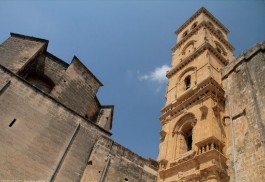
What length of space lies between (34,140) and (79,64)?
19.2ft

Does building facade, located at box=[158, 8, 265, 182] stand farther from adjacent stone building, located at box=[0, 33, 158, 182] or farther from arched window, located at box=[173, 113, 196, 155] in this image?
adjacent stone building, located at box=[0, 33, 158, 182]

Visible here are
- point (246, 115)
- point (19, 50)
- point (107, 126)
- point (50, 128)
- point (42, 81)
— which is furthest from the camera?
point (107, 126)

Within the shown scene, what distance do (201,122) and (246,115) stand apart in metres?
2.35

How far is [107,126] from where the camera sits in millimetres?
15375

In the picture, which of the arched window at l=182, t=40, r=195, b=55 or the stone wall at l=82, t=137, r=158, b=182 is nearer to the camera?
the stone wall at l=82, t=137, r=158, b=182

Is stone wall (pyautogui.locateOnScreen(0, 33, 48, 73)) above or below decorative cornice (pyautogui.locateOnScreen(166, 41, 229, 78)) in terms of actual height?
below

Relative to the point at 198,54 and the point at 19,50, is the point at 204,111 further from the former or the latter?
the point at 19,50

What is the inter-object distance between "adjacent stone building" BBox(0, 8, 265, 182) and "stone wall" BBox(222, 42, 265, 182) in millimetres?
38

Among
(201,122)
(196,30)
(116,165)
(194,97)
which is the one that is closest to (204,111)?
(201,122)

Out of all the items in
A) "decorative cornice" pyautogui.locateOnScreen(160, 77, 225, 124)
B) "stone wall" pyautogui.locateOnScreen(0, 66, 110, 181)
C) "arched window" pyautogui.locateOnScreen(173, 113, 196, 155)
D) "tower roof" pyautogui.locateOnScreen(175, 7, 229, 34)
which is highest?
"tower roof" pyautogui.locateOnScreen(175, 7, 229, 34)

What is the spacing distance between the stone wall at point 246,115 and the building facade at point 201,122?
0.04 meters

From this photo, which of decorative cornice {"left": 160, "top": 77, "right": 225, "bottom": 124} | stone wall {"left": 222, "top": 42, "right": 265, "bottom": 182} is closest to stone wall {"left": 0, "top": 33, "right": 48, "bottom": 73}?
decorative cornice {"left": 160, "top": 77, "right": 225, "bottom": 124}

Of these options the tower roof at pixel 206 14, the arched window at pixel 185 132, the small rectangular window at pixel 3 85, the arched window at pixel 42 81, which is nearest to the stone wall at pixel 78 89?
the arched window at pixel 42 81

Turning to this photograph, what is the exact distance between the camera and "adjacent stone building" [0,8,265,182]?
9.39 meters
